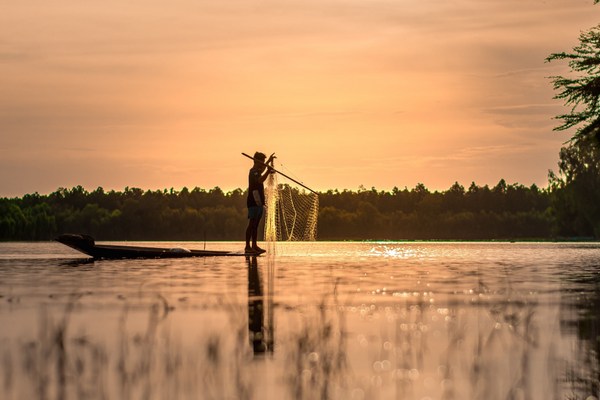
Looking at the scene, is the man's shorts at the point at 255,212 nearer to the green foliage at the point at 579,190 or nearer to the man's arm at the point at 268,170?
the man's arm at the point at 268,170

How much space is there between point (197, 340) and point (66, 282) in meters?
7.50

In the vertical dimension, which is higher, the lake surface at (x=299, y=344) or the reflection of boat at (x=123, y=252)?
the reflection of boat at (x=123, y=252)

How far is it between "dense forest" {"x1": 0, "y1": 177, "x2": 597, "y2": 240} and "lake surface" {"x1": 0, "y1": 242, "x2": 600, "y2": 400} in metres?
158

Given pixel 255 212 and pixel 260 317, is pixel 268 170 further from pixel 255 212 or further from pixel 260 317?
pixel 260 317

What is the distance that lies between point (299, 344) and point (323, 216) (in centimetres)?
16963

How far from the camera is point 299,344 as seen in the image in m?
6.50

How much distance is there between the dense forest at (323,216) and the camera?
176m

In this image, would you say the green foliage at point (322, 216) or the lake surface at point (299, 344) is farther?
the green foliage at point (322, 216)

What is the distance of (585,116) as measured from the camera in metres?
27.9

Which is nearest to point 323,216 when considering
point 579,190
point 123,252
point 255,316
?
point 579,190

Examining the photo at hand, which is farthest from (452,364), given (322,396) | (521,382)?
(322,396)

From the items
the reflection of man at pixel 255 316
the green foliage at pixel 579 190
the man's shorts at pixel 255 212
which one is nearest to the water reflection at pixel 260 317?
the reflection of man at pixel 255 316

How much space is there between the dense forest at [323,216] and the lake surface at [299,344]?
518ft

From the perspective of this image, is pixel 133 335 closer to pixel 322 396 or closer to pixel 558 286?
pixel 322 396
